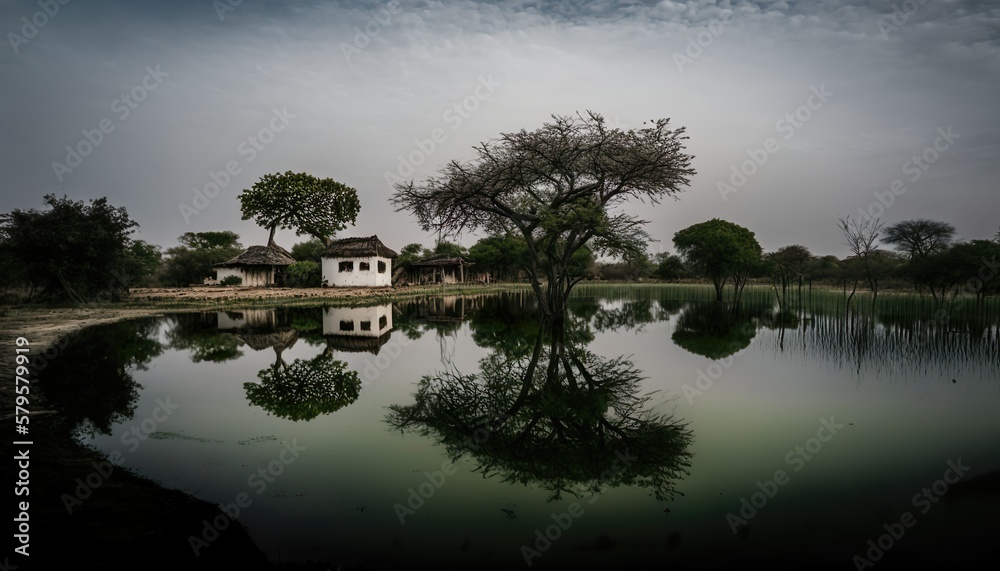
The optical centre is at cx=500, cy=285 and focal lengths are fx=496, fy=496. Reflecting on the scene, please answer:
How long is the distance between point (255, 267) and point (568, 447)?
4795 centimetres

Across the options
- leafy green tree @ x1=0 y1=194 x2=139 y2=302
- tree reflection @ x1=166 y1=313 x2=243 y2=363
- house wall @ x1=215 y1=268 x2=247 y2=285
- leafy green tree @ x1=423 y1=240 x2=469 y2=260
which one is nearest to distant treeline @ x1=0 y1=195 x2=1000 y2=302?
leafy green tree @ x1=0 y1=194 x2=139 y2=302

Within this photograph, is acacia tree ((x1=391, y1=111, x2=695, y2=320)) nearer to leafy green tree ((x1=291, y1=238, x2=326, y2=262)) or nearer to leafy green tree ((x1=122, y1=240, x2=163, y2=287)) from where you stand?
leafy green tree ((x1=122, y1=240, x2=163, y2=287))

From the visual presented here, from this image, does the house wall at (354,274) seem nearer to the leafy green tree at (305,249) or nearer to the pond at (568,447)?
the leafy green tree at (305,249)

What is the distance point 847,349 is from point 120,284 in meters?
37.9

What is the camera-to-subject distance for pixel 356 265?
47219mm

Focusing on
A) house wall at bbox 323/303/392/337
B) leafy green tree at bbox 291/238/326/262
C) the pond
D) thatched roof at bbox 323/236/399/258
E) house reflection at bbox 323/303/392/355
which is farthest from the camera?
leafy green tree at bbox 291/238/326/262

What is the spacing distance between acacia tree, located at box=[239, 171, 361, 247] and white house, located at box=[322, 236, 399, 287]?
9775 mm

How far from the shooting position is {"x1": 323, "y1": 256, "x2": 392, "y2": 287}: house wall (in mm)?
47000

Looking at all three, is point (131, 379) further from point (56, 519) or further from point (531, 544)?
point (531, 544)

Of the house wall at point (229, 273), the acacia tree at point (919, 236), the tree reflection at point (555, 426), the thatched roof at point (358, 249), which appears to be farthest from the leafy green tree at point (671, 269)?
the tree reflection at point (555, 426)

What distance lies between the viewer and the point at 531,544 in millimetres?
4137

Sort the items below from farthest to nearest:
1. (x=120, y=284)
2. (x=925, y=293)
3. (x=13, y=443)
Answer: (x=925, y=293)
(x=120, y=284)
(x=13, y=443)

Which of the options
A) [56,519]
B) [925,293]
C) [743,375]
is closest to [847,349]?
[743,375]

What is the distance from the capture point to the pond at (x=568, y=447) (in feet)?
13.8
